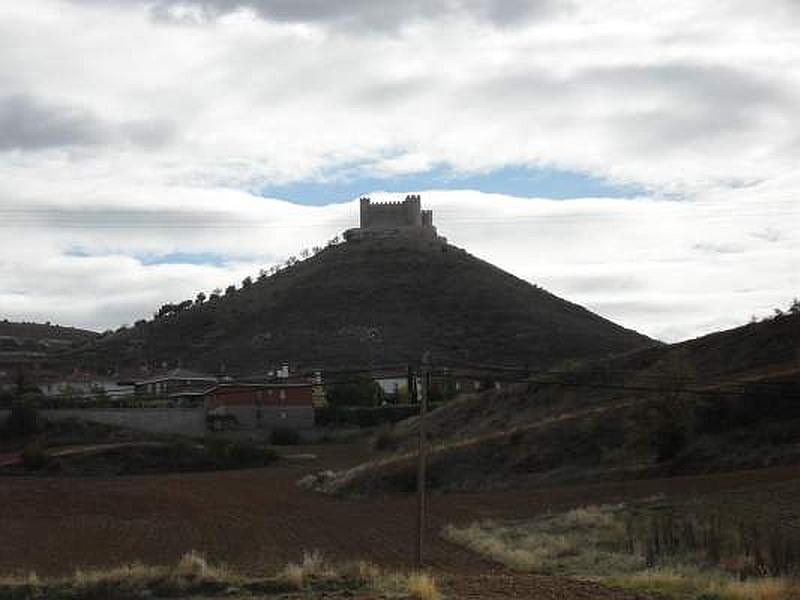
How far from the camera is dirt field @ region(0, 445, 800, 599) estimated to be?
1247 inches

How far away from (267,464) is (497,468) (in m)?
31.5

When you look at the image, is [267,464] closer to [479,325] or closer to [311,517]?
[311,517]

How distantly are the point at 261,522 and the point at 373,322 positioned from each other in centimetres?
9108

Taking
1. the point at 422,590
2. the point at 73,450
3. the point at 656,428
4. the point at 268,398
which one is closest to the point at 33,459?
the point at 73,450

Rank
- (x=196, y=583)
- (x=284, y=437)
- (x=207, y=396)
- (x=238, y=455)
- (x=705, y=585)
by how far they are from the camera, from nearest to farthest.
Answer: (x=705, y=585) → (x=196, y=583) → (x=238, y=455) → (x=284, y=437) → (x=207, y=396)

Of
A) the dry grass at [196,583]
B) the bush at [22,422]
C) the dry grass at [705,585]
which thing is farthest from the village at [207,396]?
the dry grass at [705,585]

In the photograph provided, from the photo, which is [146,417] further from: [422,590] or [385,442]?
[422,590]

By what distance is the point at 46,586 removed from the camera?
83.4 ft

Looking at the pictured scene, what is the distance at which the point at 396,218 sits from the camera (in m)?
195

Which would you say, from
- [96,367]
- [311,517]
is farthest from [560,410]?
[96,367]

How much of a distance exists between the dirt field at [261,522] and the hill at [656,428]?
10.6ft

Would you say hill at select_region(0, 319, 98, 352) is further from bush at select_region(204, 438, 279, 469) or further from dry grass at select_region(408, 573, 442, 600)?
dry grass at select_region(408, 573, 442, 600)

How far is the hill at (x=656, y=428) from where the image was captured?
5381cm

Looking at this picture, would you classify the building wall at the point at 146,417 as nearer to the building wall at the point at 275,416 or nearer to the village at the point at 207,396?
the village at the point at 207,396
